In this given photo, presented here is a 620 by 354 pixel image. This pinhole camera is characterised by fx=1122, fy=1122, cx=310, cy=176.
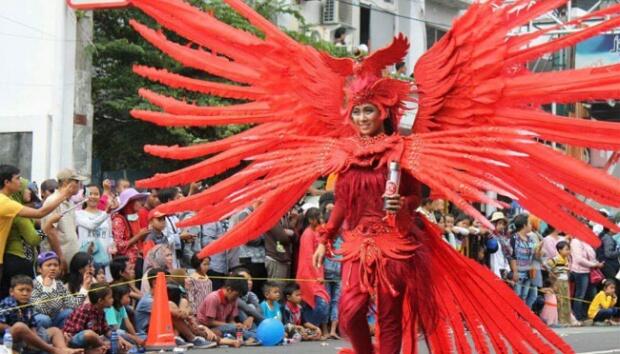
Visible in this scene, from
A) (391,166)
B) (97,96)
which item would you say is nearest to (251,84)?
(391,166)

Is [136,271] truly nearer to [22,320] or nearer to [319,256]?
[22,320]

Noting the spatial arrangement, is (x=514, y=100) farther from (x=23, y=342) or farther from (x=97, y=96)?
(x=97, y=96)

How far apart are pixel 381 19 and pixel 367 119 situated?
24.6m

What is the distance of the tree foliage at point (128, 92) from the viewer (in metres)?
19.5

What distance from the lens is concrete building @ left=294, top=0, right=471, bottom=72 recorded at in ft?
93.6

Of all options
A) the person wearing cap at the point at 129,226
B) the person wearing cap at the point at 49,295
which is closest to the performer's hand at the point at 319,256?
the person wearing cap at the point at 49,295

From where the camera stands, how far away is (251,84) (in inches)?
305

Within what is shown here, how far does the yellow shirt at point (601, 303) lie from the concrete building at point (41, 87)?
26.7 feet

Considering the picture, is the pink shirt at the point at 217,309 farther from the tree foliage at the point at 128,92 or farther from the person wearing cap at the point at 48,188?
the tree foliage at the point at 128,92

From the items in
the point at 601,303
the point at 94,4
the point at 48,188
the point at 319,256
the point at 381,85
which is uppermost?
the point at 94,4

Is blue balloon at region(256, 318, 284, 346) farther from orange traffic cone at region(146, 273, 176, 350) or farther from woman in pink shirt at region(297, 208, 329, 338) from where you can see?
orange traffic cone at region(146, 273, 176, 350)

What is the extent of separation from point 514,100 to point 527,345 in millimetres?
1563

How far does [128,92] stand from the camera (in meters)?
20.3

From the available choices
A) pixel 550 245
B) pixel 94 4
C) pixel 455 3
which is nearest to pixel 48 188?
pixel 94 4
